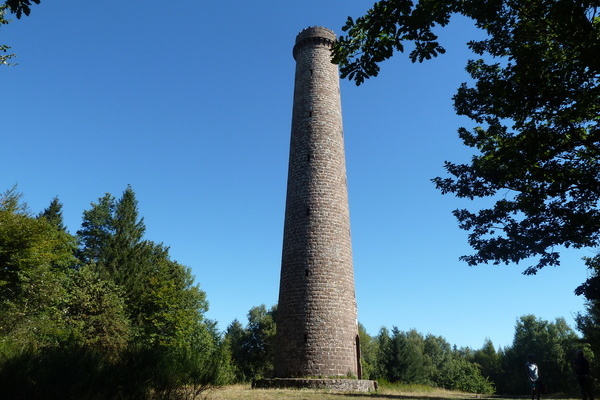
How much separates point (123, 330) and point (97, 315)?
1945 millimetres

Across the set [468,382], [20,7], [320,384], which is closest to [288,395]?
Answer: [320,384]

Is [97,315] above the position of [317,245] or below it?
below

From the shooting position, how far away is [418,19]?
6.30 m

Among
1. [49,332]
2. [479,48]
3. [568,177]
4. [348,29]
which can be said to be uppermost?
[479,48]

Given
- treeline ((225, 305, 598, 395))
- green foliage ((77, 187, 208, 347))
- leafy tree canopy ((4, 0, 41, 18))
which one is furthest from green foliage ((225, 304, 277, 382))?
leafy tree canopy ((4, 0, 41, 18))

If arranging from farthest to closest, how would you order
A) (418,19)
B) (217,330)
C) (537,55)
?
(217,330) < (537,55) < (418,19)

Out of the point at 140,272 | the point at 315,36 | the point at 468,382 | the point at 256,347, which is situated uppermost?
the point at 315,36

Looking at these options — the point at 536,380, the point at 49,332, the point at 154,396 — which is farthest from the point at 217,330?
the point at 154,396

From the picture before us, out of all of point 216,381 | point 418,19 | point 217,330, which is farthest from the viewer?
point 217,330

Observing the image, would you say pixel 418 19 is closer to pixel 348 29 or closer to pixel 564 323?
pixel 348 29

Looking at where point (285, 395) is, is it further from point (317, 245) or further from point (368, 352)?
point (368, 352)

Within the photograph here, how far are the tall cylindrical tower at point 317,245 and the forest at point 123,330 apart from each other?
14.0 feet

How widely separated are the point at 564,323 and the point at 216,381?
69.5 metres

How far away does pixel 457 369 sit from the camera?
5525 centimetres
